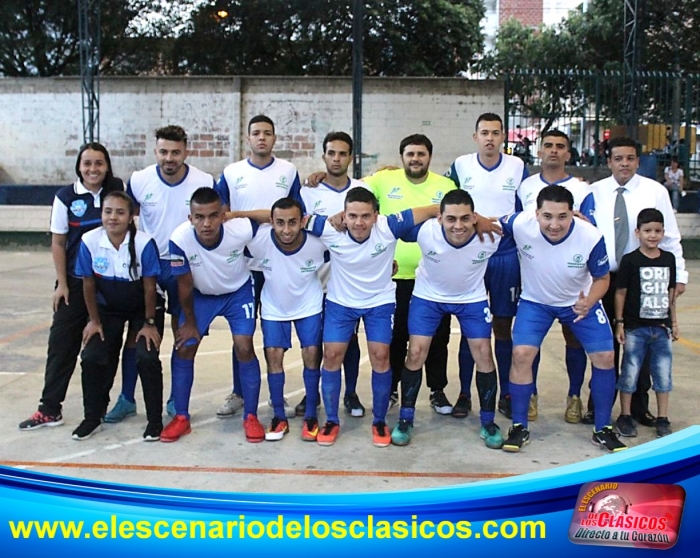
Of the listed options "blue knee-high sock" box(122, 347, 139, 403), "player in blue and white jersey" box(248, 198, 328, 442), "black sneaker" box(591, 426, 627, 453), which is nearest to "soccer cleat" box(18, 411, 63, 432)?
"blue knee-high sock" box(122, 347, 139, 403)

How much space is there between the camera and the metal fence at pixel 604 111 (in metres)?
16.3

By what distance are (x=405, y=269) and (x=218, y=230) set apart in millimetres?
1239

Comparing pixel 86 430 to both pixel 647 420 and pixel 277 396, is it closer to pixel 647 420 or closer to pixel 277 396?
pixel 277 396

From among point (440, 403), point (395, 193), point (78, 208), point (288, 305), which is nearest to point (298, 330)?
point (288, 305)

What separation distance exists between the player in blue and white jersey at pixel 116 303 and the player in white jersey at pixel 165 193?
0.58 feet

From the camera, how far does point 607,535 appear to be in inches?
83.4

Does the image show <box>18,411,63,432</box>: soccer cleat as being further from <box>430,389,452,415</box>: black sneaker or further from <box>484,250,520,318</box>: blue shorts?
<box>484,250,520,318</box>: blue shorts

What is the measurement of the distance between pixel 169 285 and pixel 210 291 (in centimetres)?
26

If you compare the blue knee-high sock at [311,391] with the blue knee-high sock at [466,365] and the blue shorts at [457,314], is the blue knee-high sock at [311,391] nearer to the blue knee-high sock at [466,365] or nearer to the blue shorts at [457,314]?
the blue shorts at [457,314]

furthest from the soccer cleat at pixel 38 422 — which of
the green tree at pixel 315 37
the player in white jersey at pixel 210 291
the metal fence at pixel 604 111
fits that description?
Result: the green tree at pixel 315 37

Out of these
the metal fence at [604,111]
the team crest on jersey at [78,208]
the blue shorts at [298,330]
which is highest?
the metal fence at [604,111]

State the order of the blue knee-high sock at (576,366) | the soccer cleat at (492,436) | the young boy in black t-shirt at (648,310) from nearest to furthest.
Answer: the soccer cleat at (492,436), the young boy in black t-shirt at (648,310), the blue knee-high sock at (576,366)

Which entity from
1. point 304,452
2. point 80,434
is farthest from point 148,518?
point 80,434

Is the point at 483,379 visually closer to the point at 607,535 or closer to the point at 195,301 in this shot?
the point at 195,301
